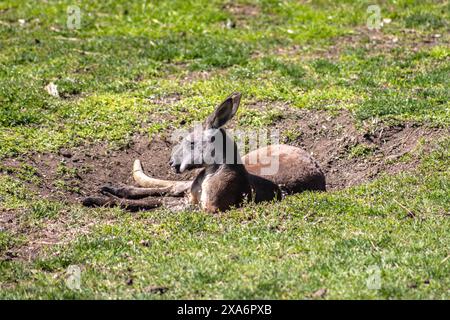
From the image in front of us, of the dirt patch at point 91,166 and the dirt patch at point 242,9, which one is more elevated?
the dirt patch at point 242,9

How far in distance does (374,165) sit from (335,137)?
2.72 ft

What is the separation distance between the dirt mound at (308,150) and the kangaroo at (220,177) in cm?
47

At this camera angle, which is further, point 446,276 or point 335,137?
point 335,137

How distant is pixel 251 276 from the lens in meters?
6.69

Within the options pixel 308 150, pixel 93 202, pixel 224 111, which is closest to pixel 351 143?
pixel 308 150

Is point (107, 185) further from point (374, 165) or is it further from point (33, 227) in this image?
point (374, 165)

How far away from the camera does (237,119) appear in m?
11.1

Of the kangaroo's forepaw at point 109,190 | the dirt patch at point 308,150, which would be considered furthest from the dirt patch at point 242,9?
the kangaroo's forepaw at point 109,190

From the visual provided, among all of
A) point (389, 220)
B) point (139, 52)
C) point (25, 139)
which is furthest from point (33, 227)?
point (139, 52)

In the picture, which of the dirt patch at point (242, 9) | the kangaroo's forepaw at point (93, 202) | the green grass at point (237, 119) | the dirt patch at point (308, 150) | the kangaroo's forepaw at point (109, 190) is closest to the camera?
the green grass at point (237, 119)

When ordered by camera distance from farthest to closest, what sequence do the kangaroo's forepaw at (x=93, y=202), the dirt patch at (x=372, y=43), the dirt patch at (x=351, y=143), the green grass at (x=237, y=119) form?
the dirt patch at (x=372, y=43)
the dirt patch at (x=351, y=143)
the kangaroo's forepaw at (x=93, y=202)
the green grass at (x=237, y=119)

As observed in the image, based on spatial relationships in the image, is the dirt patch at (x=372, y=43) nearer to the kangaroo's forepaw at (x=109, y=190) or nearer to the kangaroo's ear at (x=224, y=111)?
the kangaroo's ear at (x=224, y=111)

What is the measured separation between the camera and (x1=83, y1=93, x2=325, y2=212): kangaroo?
342 inches

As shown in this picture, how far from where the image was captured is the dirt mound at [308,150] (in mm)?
9516
